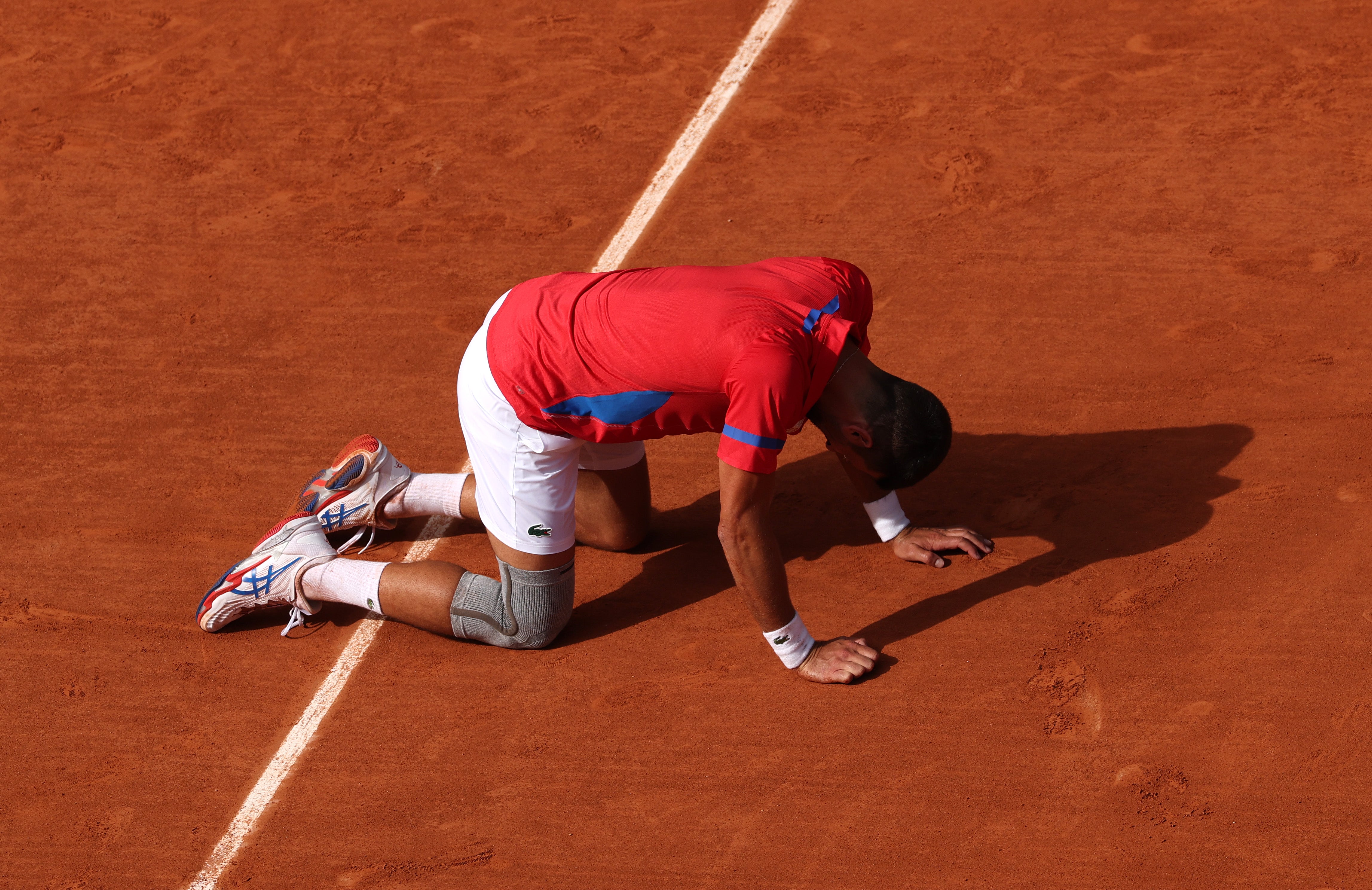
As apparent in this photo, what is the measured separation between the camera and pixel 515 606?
175 inches

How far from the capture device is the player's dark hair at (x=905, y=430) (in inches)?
151

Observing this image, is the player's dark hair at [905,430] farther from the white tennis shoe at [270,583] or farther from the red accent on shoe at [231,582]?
the red accent on shoe at [231,582]

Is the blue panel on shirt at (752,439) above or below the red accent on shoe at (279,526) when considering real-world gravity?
above

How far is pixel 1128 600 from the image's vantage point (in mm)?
4527

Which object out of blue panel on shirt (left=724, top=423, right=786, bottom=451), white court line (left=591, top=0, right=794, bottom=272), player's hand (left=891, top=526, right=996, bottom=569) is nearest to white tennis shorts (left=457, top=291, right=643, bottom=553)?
blue panel on shirt (left=724, top=423, right=786, bottom=451)

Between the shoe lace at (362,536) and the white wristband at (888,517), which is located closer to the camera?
the white wristband at (888,517)

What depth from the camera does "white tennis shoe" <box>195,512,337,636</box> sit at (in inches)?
184

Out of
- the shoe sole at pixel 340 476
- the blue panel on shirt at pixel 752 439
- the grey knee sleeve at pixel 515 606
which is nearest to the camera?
the blue panel on shirt at pixel 752 439

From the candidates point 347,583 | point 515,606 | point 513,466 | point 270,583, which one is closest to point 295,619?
point 270,583

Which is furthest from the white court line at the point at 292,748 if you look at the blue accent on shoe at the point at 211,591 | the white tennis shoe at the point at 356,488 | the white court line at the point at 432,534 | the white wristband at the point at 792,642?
the white wristband at the point at 792,642

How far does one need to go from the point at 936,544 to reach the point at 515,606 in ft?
5.35

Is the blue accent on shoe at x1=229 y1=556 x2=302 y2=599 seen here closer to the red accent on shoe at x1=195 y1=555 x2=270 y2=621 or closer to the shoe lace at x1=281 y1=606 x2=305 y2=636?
the red accent on shoe at x1=195 y1=555 x2=270 y2=621

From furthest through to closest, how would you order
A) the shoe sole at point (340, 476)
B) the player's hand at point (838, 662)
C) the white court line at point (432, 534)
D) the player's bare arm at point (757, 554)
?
the shoe sole at point (340, 476)
the player's hand at point (838, 662)
the white court line at point (432, 534)
the player's bare arm at point (757, 554)

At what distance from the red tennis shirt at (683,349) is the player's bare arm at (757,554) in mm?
92
